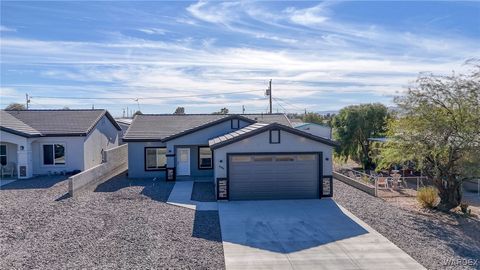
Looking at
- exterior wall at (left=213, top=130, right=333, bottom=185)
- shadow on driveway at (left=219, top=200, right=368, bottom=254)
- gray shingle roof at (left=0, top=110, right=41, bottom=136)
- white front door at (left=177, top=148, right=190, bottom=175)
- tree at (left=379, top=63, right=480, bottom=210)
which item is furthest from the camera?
white front door at (left=177, top=148, right=190, bottom=175)

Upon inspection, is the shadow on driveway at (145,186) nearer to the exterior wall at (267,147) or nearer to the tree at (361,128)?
the exterior wall at (267,147)

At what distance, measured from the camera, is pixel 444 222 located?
13.8m

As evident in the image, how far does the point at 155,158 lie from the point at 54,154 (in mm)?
6116

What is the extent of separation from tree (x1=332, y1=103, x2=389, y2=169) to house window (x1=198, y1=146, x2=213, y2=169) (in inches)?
437

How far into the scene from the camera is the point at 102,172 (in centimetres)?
2209

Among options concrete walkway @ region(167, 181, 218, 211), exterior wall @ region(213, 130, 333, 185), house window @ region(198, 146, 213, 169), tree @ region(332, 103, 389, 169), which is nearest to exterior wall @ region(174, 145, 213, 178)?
house window @ region(198, 146, 213, 169)

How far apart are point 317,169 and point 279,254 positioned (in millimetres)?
7726

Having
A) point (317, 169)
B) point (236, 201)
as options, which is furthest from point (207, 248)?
point (317, 169)

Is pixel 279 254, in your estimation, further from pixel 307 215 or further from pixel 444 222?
pixel 444 222

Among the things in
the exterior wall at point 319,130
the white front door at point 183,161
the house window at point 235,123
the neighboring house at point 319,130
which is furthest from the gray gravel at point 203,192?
the exterior wall at point 319,130

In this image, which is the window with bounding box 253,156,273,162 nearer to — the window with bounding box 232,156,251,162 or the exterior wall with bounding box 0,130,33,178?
the window with bounding box 232,156,251,162

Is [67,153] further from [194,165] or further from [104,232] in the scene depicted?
[104,232]

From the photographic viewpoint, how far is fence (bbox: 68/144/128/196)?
17.4 metres

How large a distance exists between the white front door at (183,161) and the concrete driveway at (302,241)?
7688 millimetres
